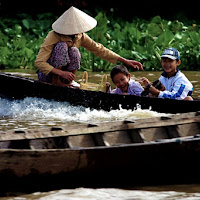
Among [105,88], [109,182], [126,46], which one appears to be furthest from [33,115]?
[126,46]

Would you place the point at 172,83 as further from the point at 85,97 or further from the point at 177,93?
the point at 85,97

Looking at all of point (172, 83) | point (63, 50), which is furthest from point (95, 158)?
point (63, 50)

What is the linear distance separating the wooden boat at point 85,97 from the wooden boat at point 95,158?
1511 mm

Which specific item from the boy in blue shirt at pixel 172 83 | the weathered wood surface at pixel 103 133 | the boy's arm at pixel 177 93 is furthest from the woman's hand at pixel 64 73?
the weathered wood surface at pixel 103 133

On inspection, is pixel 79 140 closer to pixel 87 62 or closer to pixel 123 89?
pixel 123 89

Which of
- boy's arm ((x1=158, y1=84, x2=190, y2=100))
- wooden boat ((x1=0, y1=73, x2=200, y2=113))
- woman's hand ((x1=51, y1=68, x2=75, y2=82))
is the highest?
woman's hand ((x1=51, y1=68, x2=75, y2=82))

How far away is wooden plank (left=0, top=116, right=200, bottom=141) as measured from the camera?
452 cm

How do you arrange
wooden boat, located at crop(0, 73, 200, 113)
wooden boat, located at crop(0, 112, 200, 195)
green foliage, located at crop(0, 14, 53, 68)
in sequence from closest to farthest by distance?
wooden boat, located at crop(0, 112, 200, 195), wooden boat, located at crop(0, 73, 200, 113), green foliage, located at crop(0, 14, 53, 68)

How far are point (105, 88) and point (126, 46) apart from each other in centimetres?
470

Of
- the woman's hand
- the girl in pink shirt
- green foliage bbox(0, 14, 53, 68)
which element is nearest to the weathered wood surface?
the girl in pink shirt

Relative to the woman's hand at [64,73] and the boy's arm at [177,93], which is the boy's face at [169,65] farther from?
the woman's hand at [64,73]

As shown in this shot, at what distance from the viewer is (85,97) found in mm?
6883

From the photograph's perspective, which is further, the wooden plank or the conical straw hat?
the conical straw hat

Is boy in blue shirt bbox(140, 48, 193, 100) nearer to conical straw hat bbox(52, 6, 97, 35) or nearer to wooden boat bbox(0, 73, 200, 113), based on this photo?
wooden boat bbox(0, 73, 200, 113)
